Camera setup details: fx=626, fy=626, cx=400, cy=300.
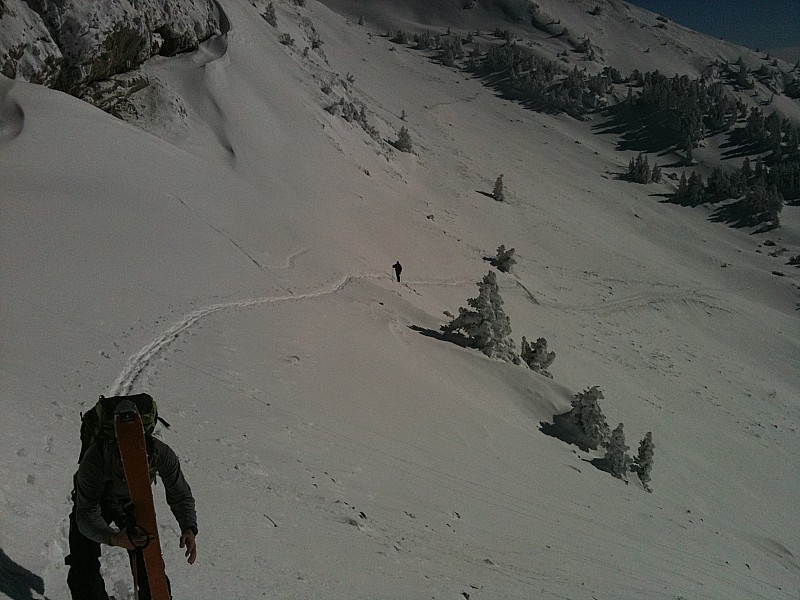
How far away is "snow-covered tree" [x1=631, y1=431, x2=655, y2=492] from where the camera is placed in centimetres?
1412

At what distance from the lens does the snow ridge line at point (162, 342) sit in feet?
28.5

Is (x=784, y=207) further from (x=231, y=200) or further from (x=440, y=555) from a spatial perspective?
(x=440, y=555)

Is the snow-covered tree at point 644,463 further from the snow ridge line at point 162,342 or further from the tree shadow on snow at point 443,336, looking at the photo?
the snow ridge line at point 162,342

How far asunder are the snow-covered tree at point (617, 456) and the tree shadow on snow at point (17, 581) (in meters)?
11.9

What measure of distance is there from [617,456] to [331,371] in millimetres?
6692

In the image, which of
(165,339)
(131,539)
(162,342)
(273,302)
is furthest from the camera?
(273,302)

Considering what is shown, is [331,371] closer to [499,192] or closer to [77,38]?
[77,38]

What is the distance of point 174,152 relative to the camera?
71.7 feet

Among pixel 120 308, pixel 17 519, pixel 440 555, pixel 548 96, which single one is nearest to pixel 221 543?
pixel 17 519

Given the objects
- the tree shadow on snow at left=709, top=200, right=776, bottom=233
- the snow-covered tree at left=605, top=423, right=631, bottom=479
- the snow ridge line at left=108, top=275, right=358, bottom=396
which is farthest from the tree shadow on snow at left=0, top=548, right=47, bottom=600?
the tree shadow on snow at left=709, top=200, right=776, bottom=233

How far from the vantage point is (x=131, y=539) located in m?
3.52

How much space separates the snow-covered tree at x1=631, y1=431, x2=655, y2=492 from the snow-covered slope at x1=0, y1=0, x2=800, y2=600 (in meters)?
0.63

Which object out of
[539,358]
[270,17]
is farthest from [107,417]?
[270,17]

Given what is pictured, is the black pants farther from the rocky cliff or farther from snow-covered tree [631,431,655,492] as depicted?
the rocky cliff
